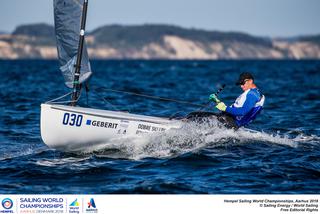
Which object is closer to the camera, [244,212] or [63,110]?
[244,212]

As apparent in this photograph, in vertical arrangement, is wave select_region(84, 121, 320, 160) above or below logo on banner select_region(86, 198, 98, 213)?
above

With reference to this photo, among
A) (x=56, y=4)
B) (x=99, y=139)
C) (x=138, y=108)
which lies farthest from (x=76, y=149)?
(x=138, y=108)

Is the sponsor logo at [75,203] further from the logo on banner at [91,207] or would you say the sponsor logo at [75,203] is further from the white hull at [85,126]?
the white hull at [85,126]

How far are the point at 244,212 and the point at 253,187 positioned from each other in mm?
1174

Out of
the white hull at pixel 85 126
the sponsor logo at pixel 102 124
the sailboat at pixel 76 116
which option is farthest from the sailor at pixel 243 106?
the sponsor logo at pixel 102 124

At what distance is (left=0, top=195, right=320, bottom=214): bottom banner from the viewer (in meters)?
7.19

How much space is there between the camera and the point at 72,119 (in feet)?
33.9

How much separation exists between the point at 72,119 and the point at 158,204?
363 cm

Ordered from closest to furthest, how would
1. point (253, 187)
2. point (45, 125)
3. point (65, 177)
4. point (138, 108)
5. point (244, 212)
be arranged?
point (244, 212)
point (253, 187)
point (65, 177)
point (45, 125)
point (138, 108)

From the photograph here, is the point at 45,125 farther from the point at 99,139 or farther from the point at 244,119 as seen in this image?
the point at 244,119

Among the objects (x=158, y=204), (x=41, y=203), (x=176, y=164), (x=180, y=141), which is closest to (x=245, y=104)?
(x=180, y=141)

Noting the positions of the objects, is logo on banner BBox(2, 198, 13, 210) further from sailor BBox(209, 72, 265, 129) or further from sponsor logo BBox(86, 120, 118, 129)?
sailor BBox(209, 72, 265, 129)

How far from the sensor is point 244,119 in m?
11.4

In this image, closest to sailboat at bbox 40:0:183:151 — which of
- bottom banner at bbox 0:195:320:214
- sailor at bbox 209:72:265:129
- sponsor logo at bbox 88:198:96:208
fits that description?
sailor at bbox 209:72:265:129
